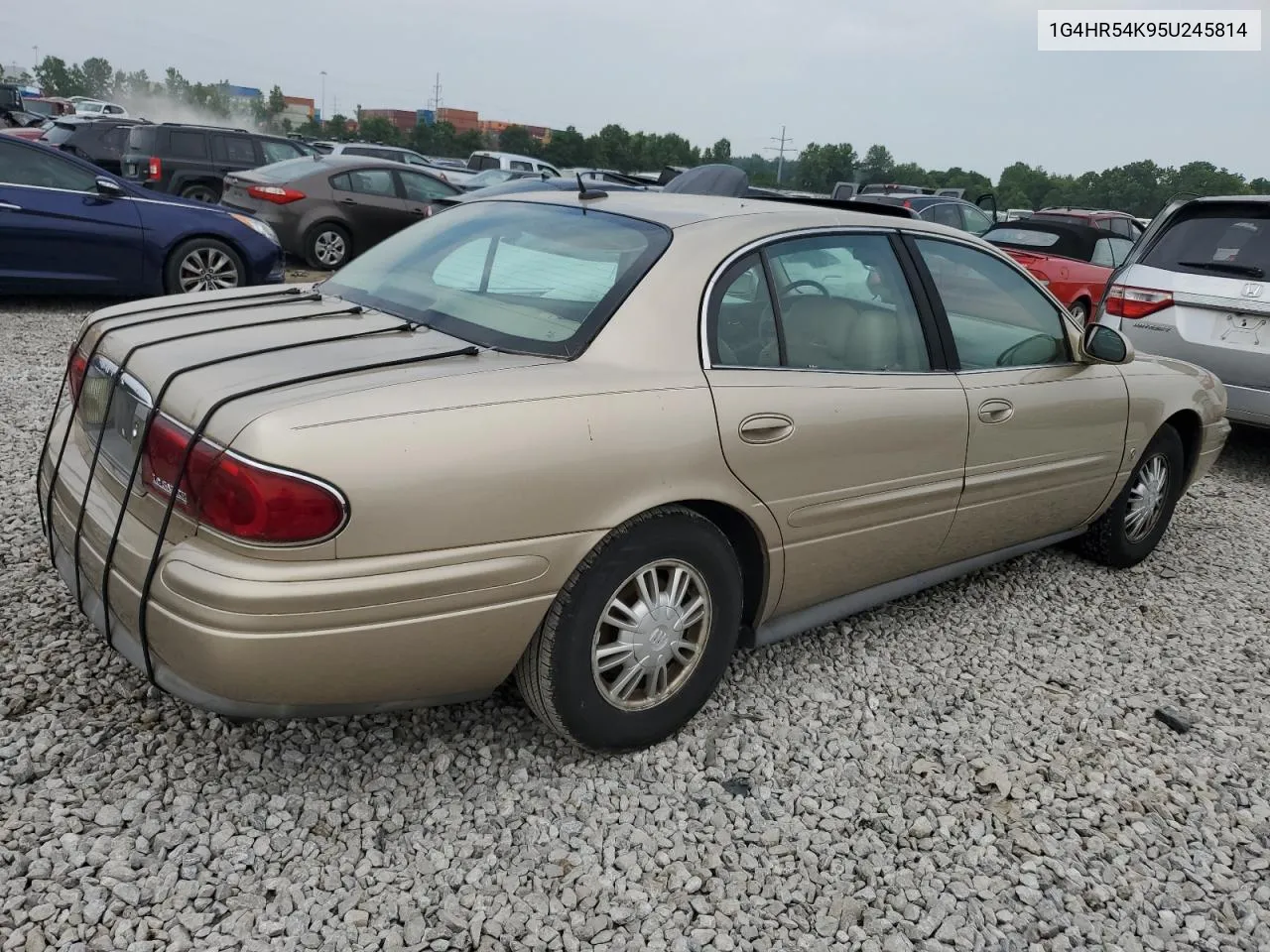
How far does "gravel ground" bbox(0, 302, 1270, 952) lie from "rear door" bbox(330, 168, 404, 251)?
877cm

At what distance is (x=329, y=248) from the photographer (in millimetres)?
11617

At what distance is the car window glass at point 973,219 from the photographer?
47.8 ft

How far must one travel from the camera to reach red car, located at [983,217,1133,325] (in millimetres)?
10211

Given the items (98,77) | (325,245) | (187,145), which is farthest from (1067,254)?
(98,77)

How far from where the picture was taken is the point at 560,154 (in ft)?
204

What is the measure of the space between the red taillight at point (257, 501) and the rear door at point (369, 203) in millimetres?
10113

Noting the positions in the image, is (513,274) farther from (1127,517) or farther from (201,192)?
(201,192)

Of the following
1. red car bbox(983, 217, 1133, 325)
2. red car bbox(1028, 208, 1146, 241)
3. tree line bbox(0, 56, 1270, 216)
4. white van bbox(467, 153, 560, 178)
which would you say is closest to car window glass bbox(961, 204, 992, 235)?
red car bbox(1028, 208, 1146, 241)

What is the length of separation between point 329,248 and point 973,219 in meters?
9.17

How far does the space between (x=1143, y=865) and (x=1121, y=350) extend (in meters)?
2.06

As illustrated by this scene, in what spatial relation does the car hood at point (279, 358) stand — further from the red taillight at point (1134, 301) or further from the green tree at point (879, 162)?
the green tree at point (879, 162)

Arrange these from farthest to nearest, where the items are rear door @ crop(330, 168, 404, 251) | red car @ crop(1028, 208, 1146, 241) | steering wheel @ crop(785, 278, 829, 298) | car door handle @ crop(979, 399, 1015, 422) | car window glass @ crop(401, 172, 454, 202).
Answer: car window glass @ crop(401, 172, 454, 202), rear door @ crop(330, 168, 404, 251), red car @ crop(1028, 208, 1146, 241), car door handle @ crop(979, 399, 1015, 422), steering wheel @ crop(785, 278, 829, 298)

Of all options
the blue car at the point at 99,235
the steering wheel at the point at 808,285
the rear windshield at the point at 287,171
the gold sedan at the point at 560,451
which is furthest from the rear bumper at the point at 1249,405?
the rear windshield at the point at 287,171

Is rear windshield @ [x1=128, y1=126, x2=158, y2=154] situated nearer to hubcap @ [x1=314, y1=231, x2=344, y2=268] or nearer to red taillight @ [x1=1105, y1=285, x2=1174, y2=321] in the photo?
hubcap @ [x1=314, y1=231, x2=344, y2=268]
